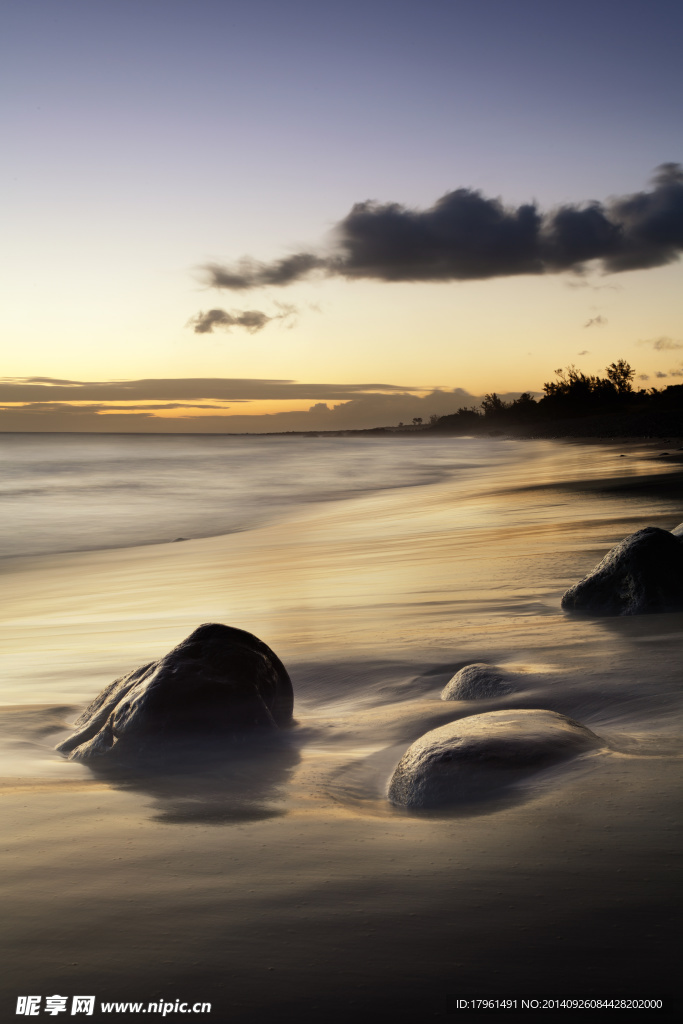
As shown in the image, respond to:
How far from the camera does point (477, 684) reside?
2951 millimetres

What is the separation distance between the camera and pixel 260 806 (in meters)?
2.17

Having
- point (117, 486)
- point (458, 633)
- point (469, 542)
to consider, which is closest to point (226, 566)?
point (469, 542)

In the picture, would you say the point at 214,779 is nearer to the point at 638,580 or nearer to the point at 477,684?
the point at 477,684

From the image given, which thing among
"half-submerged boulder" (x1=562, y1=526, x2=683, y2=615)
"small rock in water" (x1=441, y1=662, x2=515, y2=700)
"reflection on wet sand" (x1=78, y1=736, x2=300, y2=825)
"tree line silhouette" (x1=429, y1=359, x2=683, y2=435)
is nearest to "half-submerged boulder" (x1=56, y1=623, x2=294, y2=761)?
"reflection on wet sand" (x1=78, y1=736, x2=300, y2=825)

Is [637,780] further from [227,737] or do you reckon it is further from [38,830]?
[38,830]

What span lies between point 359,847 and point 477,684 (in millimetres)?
1198

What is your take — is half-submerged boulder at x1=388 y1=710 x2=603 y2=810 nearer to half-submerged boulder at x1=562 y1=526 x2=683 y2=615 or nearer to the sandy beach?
the sandy beach

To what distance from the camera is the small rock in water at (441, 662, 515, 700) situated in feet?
9.51

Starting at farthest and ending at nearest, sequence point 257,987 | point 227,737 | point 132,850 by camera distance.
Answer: point 227,737 < point 132,850 < point 257,987

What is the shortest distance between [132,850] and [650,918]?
47.3 inches

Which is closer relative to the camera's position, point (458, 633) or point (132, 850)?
point (132, 850)

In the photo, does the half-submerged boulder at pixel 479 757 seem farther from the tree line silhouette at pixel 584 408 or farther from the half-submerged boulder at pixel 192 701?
the tree line silhouette at pixel 584 408

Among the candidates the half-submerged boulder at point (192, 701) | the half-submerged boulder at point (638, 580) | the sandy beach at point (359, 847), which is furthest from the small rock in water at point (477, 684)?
the half-submerged boulder at point (638, 580)

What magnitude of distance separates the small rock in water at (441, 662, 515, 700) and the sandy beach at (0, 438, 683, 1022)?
0.15 ft
